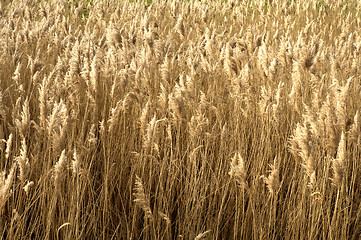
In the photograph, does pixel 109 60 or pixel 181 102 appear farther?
pixel 109 60

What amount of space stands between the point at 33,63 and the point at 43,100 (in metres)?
0.77

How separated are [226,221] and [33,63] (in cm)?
131

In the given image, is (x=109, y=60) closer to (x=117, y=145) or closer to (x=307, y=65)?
(x=117, y=145)

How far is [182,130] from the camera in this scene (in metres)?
2.34

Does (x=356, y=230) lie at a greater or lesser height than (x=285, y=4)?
lesser

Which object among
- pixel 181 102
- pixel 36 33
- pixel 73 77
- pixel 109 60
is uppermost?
pixel 36 33

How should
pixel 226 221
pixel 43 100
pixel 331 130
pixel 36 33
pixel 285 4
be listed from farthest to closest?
pixel 285 4
pixel 36 33
pixel 226 221
pixel 43 100
pixel 331 130

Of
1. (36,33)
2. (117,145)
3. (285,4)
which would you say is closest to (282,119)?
(117,145)

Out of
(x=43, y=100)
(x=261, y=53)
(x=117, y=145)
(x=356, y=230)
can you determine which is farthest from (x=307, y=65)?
(x=43, y=100)

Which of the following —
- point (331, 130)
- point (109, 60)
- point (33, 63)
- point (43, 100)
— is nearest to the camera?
point (331, 130)

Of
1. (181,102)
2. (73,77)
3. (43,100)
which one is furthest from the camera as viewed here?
(73,77)

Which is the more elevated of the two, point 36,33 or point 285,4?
point 285,4

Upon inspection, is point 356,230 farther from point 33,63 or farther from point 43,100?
point 33,63

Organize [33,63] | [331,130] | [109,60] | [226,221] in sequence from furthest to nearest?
1. [109,60]
2. [33,63]
3. [226,221]
4. [331,130]
